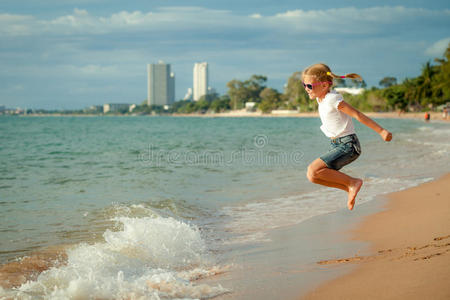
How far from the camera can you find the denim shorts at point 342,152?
4.60m

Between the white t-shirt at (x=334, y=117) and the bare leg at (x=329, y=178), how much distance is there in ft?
1.17

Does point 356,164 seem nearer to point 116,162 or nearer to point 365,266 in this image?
point 116,162

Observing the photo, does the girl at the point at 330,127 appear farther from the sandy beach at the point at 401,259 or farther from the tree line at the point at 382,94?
the tree line at the point at 382,94

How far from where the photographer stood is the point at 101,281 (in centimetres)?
416

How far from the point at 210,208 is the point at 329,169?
430 centimetres

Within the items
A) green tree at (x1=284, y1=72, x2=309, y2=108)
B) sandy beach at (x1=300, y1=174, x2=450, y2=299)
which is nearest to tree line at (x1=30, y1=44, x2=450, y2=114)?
green tree at (x1=284, y1=72, x2=309, y2=108)

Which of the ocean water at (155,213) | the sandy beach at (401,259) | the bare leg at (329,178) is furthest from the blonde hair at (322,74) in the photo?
the ocean water at (155,213)

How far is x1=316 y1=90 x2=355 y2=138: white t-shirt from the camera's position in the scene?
4.49 meters

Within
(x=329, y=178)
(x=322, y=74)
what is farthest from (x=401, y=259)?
(x=322, y=74)

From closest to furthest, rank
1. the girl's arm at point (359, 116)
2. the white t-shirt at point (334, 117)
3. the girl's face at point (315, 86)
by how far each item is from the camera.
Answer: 1. the girl's arm at point (359, 116)
2. the white t-shirt at point (334, 117)
3. the girl's face at point (315, 86)

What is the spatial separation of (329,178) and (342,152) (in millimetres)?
329

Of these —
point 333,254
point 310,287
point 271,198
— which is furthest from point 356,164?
point 310,287

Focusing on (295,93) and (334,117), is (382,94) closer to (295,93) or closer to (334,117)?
(295,93)

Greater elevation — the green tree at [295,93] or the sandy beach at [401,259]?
the green tree at [295,93]
